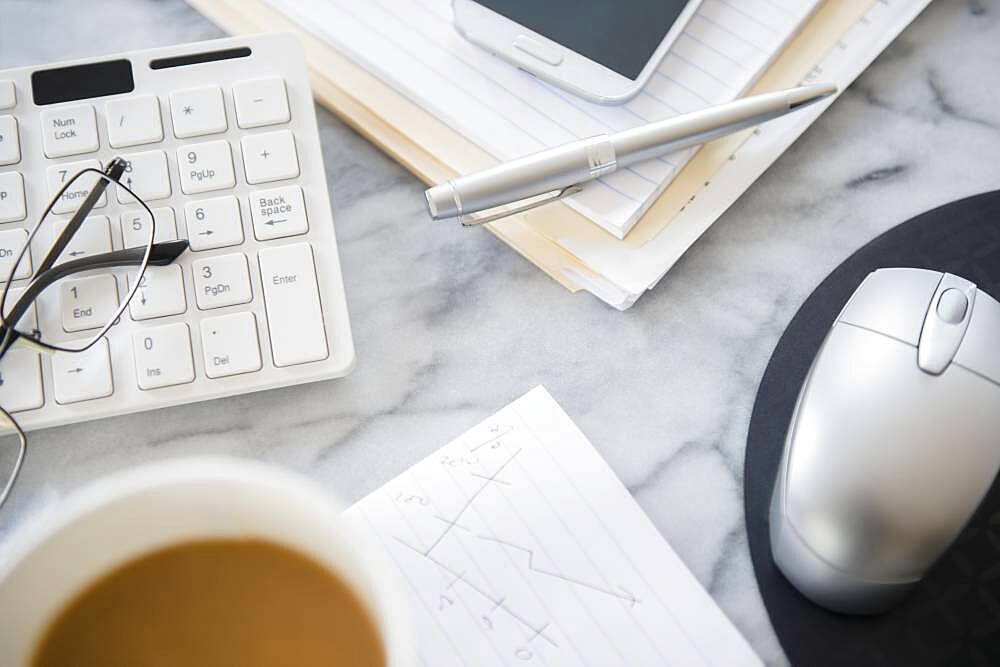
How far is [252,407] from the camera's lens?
17.0 inches

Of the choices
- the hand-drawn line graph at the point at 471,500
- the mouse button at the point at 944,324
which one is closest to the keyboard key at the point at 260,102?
the hand-drawn line graph at the point at 471,500

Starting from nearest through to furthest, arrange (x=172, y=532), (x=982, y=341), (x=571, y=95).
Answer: (x=172, y=532) < (x=982, y=341) < (x=571, y=95)

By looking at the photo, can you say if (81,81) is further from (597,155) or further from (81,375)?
(597,155)

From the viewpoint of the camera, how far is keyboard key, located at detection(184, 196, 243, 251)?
0.42 meters

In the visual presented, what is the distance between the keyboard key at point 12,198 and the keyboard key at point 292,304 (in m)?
0.12

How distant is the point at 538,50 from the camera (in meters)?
0.46

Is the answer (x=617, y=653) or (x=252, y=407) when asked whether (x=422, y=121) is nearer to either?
(x=252, y=407)

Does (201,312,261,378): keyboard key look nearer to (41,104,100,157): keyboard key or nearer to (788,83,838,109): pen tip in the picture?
(41,104,100,157): keyboard key

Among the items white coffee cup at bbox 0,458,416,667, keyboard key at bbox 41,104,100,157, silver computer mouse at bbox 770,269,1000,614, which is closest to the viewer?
white coffee cup at bbox 0,458,416,667

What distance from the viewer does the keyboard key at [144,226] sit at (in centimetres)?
42

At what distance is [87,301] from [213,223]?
69 millimetres

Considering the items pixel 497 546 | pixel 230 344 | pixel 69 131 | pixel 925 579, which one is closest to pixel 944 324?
pixel 925 579

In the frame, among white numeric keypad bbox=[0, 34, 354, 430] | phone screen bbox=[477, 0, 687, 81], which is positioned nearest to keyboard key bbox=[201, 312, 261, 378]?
white numeric keypad bbox=[0, 34, 354, 430]

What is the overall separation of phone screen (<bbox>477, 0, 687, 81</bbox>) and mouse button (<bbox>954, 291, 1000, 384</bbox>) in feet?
0.65
